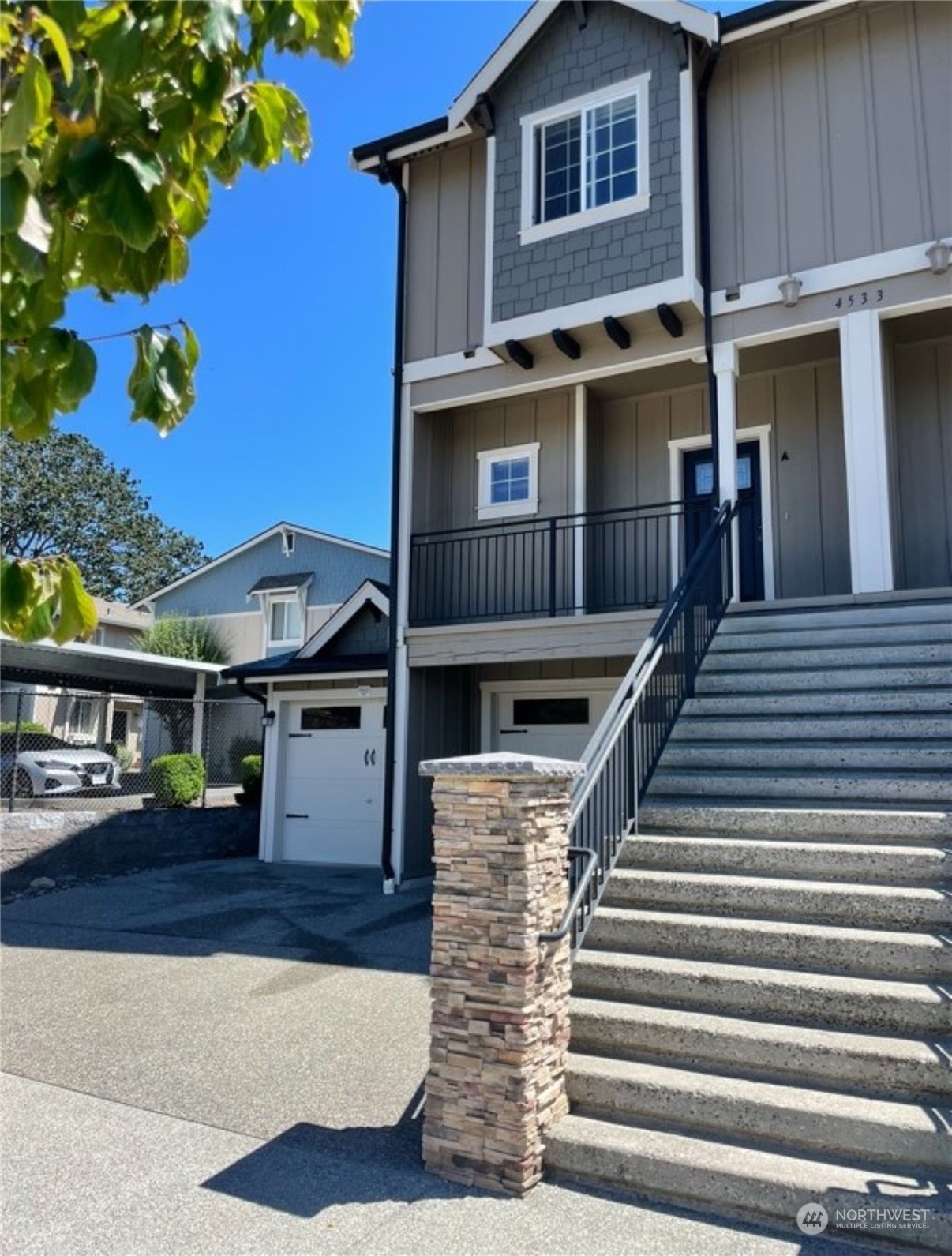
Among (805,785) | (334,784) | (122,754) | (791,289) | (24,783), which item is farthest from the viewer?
(122,754)

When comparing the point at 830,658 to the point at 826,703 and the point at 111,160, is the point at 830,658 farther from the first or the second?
the point at 111,160

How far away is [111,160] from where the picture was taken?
153 centimetres

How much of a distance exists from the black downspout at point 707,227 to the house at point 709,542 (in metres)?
0.05

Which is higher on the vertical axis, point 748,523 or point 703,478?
point 703,478

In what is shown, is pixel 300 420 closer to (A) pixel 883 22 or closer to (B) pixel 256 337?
(B) pixel 256 337

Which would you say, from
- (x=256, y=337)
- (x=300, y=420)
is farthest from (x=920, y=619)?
(x=300, y=420)

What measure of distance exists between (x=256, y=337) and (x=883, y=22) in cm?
1022

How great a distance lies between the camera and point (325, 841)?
12.1m

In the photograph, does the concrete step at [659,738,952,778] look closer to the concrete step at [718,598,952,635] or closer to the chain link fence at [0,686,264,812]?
the concrete step at [718,598,952,635]

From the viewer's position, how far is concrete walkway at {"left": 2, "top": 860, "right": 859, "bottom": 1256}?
3213 mm

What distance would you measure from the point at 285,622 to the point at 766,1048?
21626 mm

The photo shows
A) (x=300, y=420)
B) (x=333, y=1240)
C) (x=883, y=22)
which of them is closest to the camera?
(x=333, y=1240)

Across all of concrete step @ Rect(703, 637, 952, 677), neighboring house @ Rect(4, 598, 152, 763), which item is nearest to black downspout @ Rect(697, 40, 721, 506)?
concrete step @ Rect(703, 637, 952, 677)

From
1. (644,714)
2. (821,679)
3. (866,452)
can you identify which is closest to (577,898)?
(644,714)
